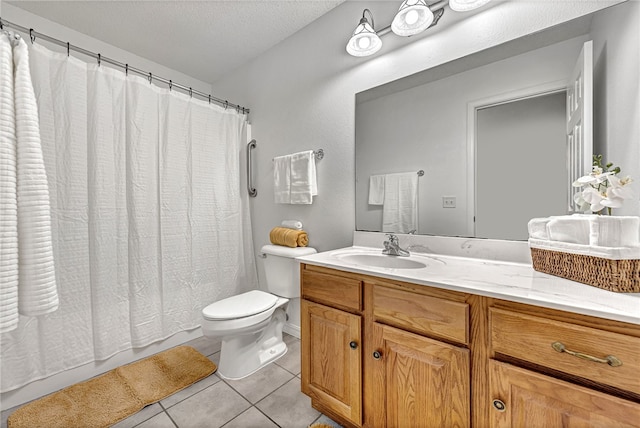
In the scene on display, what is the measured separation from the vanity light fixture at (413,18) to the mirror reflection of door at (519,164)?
19.4 inches

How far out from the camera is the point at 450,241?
1.39 meters

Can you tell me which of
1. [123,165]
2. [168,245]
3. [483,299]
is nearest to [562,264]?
[483,299]

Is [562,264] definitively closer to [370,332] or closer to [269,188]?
[370,332]

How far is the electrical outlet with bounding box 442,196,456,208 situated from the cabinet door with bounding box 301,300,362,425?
763 mm

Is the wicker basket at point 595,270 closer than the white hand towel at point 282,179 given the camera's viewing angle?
Yes

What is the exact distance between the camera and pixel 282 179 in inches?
83.4

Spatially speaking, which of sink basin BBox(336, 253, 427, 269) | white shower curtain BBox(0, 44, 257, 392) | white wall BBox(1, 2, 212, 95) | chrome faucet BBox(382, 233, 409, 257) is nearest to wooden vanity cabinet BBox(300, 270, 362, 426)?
sink basin BBox(336, 253, 427, 269)

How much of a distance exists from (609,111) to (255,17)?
2.09m

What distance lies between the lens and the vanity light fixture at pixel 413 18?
1.24 meters

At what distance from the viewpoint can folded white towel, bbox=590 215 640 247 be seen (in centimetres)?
74

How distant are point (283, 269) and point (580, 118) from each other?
5.83 ft

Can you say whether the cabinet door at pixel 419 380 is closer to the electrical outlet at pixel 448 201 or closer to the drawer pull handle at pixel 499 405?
the drawer pull handle at pixel 499 405

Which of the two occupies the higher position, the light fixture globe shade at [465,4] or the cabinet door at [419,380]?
the light fixture globe shade at [465,4]

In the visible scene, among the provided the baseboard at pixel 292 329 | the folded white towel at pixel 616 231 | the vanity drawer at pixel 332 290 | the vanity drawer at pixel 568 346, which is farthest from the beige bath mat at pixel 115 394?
the folded white towel at pixel 616 231
